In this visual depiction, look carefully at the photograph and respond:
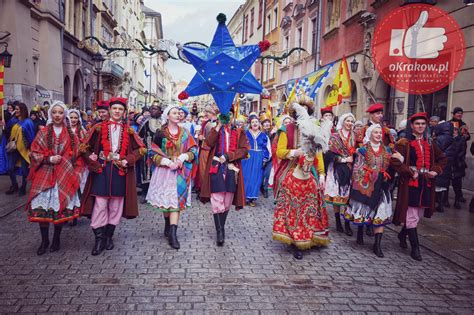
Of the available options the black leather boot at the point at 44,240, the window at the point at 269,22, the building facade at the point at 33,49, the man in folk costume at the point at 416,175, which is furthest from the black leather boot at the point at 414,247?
the window at the point at 269,22

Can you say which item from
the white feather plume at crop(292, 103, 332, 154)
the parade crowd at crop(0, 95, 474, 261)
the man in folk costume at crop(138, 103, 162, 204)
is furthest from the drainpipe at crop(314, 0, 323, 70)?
the white feather plume at crop(292, 103, 332, 154)

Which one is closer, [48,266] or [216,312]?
[216,312]

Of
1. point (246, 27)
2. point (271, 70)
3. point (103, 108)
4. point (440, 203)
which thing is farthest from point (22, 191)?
point (246, 27)

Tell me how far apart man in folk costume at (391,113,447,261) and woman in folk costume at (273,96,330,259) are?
1.02 meters

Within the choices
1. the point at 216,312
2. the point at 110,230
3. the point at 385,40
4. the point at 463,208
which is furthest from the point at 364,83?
the point at 216,312

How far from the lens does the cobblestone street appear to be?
4.05m

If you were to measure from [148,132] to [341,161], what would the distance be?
4392mm

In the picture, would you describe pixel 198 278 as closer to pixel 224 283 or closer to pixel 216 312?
pixel 224 283

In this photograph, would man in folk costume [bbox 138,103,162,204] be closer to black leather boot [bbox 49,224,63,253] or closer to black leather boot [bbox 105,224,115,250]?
black leather boot [bbox 105,224,115,250]

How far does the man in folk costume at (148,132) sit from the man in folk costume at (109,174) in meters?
3.50

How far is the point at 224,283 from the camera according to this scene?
4574 millimetres

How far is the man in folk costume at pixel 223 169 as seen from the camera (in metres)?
6.12

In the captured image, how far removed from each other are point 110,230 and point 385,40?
12.3 meters

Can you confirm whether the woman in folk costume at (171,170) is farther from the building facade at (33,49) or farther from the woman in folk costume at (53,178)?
the building facade at (33,49)
